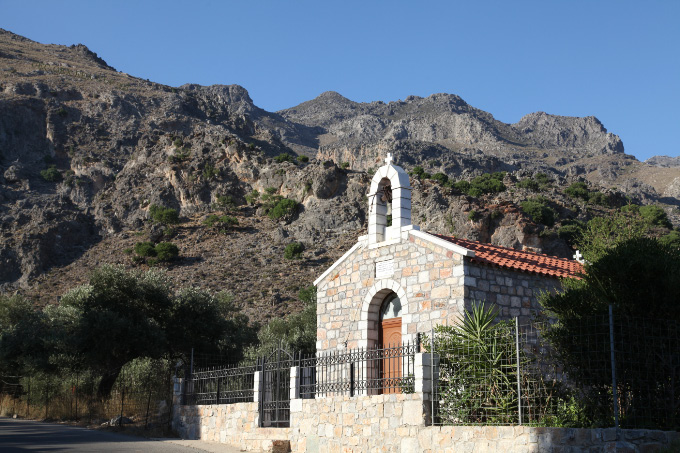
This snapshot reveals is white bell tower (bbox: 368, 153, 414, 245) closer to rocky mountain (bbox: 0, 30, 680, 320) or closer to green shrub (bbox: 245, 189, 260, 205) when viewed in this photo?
rocky mountain (bbox: 0, 30, 680, 320)

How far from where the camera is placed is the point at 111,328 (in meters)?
20.3

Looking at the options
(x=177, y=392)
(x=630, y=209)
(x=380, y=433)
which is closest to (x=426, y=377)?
(x=380, y=433)

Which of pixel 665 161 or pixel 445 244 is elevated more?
pixel 665 161

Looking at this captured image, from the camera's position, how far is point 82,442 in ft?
45.3

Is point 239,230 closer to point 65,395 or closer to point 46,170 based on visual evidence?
point 46,170

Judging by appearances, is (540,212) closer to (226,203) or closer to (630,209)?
(630,209)

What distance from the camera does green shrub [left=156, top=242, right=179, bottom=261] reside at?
48.2 metres

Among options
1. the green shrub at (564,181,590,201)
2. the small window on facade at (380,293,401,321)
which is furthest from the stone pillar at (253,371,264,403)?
the green shrub at (564,181,590,201)

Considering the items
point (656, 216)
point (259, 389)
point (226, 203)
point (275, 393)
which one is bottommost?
point (275, 393)

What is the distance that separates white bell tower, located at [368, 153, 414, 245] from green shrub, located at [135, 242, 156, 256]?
1456 inches

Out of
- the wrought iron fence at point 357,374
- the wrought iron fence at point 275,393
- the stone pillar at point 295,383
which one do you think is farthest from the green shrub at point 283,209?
the stone pillar at point 295,383

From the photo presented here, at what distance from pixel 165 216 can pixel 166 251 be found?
695 cm

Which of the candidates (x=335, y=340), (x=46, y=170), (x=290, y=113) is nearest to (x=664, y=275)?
(x=335, y=340)

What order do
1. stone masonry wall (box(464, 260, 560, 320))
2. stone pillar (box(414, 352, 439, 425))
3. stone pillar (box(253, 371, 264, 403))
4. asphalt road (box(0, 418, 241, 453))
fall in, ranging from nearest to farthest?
stone pillar (box(414, 352, 439, 425)), asphalt road (box(0, 418, 241, 453)), stone masonry wall (box(464, 260, 560, 320)), stone pillar (box(253, 371, 264, 403))
